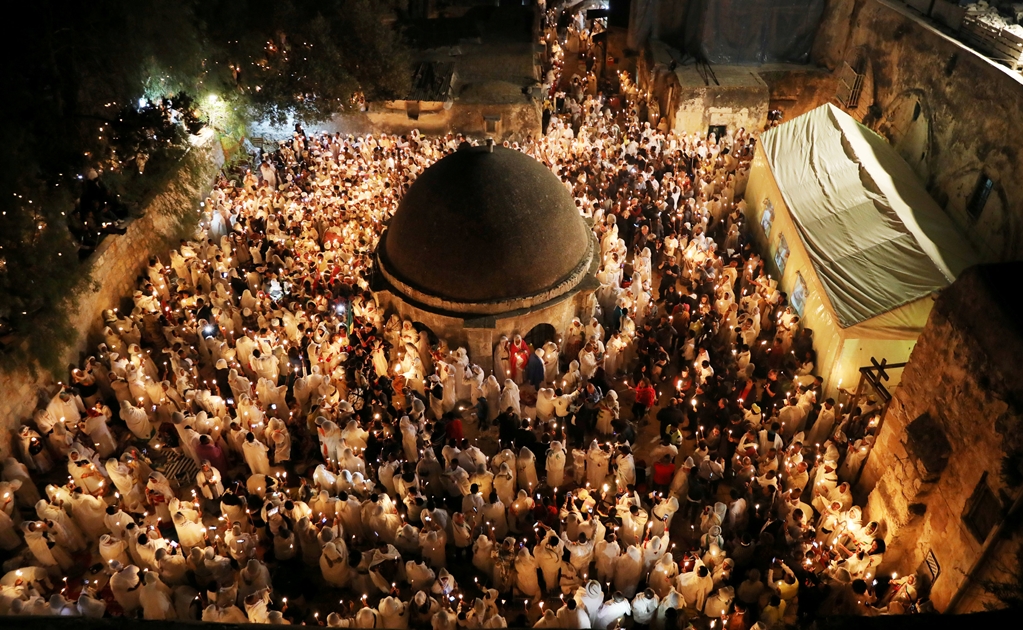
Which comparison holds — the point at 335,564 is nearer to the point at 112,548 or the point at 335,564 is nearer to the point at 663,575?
the point at 112,548

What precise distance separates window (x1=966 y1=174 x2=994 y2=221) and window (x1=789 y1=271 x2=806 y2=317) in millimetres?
3461

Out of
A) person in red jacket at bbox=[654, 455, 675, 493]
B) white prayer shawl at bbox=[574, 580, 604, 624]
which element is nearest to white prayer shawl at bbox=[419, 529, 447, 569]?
white prayer shawl at bbox=[574, 580, 604, 624]

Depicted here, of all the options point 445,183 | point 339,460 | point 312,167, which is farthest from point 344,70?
point 339,460

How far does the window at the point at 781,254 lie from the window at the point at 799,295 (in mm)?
906

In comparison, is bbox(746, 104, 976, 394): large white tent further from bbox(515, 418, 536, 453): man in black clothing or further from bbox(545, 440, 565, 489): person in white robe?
bbox(515, 418, 536, 453): man in black clothing

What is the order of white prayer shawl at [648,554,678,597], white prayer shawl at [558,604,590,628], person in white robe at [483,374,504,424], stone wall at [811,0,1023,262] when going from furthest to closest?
stone wall at [811,0,1023,262]
person in white robe at [483,374,504,424]
white prayer shawl at [648,554,678,597]
white prayer shawl at [558,604,590,628]

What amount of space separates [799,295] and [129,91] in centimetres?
1506

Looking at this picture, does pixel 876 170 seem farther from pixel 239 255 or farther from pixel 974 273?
pixel 239 255

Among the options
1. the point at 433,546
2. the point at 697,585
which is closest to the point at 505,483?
the point at 433,546

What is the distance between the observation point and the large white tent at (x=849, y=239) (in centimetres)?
1055

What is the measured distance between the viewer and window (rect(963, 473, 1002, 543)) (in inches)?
284

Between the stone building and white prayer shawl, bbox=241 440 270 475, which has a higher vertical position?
the stone building

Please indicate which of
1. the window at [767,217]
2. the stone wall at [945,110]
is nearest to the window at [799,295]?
the window at [767,217]

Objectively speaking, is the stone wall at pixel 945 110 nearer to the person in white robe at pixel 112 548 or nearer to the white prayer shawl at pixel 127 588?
the white prayer shawl at pixel 127 588
